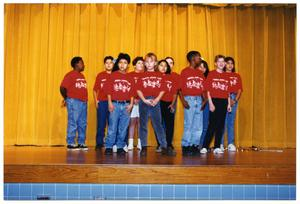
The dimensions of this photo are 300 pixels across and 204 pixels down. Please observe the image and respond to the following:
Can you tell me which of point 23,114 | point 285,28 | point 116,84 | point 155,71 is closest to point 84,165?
point 116,84

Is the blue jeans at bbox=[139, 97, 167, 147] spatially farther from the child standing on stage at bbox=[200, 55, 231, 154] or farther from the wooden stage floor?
the wooden stage floor

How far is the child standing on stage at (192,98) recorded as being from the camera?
4340 millimetres

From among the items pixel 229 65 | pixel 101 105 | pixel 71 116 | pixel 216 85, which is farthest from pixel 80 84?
pixel 229 65

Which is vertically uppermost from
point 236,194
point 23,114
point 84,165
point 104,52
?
point 104,52

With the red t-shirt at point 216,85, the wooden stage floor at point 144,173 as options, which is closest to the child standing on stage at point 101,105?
the red t-shirt at point 216,85

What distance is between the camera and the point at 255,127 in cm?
662

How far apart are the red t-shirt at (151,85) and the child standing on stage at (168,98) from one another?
12.4 inches

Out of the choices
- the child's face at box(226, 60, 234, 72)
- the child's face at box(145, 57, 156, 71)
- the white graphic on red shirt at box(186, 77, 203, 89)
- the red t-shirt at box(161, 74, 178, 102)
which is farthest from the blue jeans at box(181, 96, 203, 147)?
the child's face at box(226, 60, 234, 72)

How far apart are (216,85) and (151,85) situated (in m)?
0.78

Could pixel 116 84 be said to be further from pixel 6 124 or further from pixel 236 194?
pixel 6 124

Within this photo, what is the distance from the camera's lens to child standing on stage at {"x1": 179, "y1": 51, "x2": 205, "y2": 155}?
434cm

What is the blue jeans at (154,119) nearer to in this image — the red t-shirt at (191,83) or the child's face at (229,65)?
the red t-shirt at (191,83)

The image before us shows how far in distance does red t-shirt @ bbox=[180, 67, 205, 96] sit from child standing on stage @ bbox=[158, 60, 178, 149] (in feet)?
0.90

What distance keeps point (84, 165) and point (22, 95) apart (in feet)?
11.4
